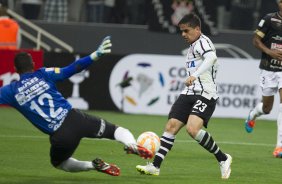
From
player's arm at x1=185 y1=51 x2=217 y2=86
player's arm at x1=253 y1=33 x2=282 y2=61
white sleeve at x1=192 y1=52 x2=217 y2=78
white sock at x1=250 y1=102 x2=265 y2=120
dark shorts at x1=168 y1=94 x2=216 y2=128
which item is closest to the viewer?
player's arm at x1=185 y1=51 x2=217 y2=86

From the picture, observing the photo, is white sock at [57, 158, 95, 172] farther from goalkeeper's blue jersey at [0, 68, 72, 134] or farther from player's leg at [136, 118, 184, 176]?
player's leg at [136, 118, 184, 176]

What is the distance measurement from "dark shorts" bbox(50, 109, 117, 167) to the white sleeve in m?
1.31

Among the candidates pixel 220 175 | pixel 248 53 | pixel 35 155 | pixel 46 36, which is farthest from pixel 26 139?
pixel 248 53

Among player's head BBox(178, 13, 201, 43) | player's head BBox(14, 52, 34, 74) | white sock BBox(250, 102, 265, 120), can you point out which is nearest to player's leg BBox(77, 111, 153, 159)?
player's head BBox(14, 52, 34, 74)

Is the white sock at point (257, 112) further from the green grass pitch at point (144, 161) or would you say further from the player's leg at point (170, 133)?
the player's leg at point (170, 133)

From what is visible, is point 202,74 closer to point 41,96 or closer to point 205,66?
point 205,66

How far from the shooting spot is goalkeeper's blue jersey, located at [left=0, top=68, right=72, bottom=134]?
33.6 feet

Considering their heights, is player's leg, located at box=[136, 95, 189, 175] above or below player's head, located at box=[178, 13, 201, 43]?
below

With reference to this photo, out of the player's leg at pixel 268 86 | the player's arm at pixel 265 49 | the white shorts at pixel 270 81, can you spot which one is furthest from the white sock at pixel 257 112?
the player's arm at pixel 265 49

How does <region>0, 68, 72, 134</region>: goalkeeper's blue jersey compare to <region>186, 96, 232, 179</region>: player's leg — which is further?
<region>186, 96, 232, 179</region>: player's leg

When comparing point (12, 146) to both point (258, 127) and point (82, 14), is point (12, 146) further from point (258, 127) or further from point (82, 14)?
point (82, 14)

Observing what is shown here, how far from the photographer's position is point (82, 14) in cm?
2352

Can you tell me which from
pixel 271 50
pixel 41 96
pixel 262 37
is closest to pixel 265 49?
pixel 271 50

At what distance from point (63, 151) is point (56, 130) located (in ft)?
0.84
